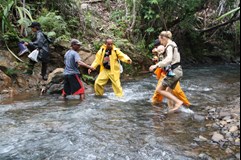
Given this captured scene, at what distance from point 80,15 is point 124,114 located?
6.96 m

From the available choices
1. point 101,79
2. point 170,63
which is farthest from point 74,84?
point 170,63

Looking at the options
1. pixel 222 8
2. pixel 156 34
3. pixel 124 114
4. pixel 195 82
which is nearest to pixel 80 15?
pixel 156 34

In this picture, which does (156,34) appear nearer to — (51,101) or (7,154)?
(51,101)

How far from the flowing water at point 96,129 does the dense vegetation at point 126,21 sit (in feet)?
10.9

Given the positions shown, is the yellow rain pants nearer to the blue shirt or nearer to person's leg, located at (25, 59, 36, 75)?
the blue shirt

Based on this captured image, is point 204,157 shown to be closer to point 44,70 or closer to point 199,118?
point 199,118

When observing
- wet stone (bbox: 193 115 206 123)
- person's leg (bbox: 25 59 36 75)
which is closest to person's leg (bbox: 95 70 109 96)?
person's leg (bbox: 25 59 36 75)

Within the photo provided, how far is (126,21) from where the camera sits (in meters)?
14.6

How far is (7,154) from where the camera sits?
4.38 meters

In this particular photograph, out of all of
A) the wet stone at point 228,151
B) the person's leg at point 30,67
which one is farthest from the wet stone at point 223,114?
the person's leg at point 30,67

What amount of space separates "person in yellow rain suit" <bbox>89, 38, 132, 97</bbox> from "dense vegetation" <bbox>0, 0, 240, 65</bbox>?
287 cm

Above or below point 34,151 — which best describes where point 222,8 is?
above

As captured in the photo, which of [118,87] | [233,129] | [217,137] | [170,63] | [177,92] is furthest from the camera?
[118,87]

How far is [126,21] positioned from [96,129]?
982 centimetres
